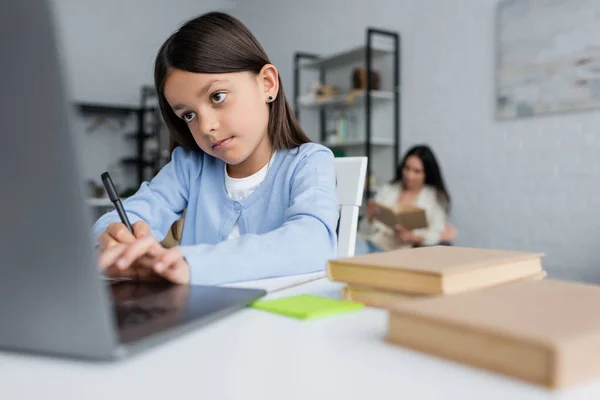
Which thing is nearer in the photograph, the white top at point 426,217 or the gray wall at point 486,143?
the gray wall at point 486,143

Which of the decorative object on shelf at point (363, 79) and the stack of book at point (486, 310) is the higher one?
the decorative object on shelf at point (363, 79)

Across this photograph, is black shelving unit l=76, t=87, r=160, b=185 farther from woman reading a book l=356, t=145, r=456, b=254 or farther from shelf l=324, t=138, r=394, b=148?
woman reading a book l=356, t=145, r=456, b=254

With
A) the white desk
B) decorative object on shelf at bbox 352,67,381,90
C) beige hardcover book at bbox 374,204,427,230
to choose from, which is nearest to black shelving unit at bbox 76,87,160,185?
decorative object on shelf at bbox 352,67,381,90

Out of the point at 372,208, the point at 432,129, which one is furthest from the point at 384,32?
the point at 372,208

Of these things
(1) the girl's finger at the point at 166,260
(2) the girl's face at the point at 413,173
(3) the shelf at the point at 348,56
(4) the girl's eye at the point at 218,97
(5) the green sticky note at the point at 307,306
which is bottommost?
(5) the green sticky note at the point at 307,306

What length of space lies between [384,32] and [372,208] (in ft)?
4.45

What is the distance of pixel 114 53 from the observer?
547 centimetres

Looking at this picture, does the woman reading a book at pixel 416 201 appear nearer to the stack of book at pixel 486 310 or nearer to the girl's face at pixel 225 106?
the girl's face at pixel 225 106

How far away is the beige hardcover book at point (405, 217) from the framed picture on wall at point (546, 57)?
852mm

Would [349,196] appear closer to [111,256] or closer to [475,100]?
[111,256]

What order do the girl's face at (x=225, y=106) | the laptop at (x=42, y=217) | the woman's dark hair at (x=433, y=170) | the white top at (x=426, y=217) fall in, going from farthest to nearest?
the woman's dark hair at (x=433, y=170)
the white top at (x=426, y=217)
the girl's face at (x=225, y=106)
the laptop at (x=42, y=217)

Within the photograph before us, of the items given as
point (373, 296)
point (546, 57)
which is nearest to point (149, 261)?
point (373, 296)

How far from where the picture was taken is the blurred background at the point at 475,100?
2781mm

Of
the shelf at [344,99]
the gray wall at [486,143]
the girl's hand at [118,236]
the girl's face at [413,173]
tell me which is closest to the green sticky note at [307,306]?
the girl's hand at [118,236]
